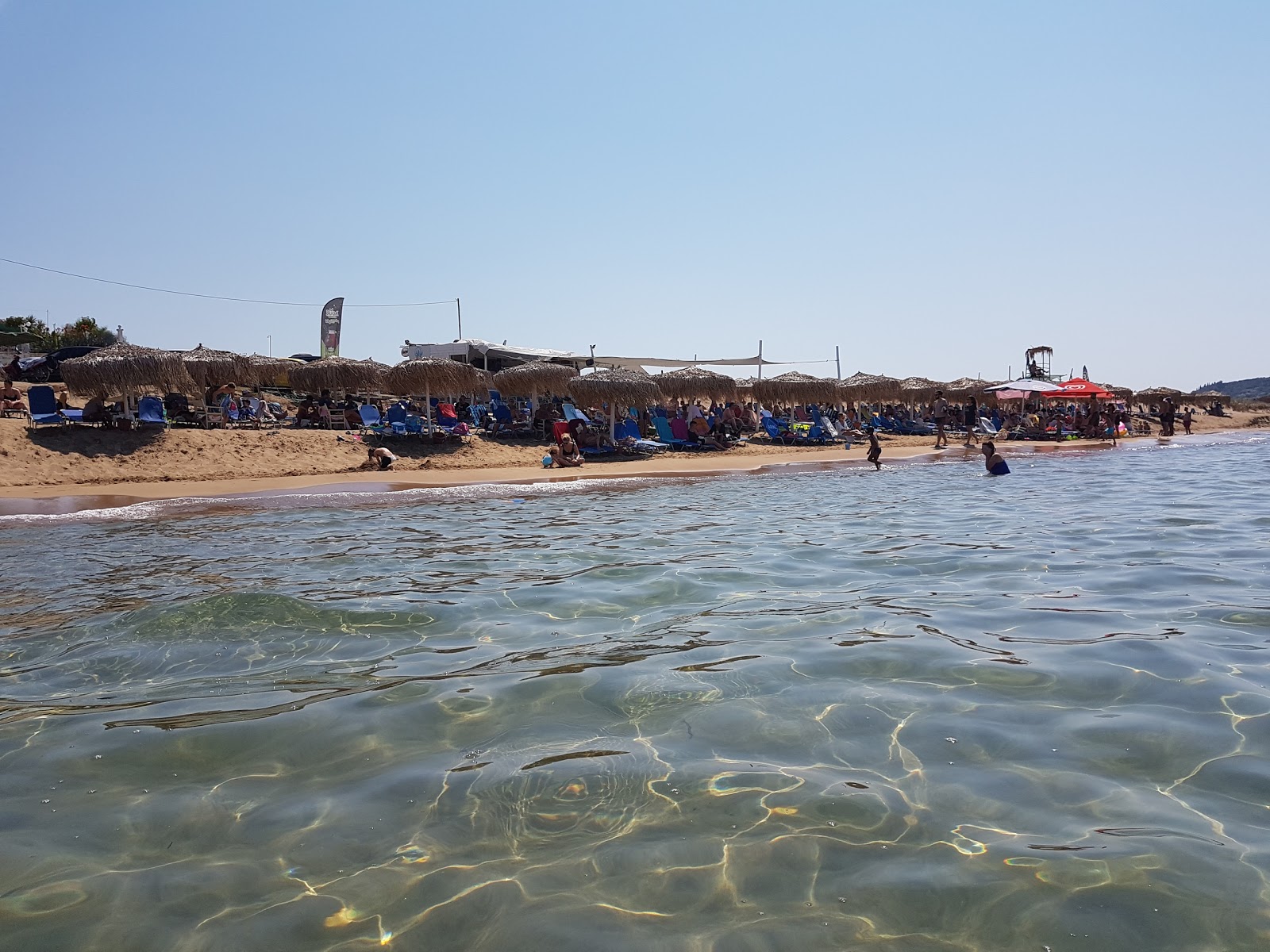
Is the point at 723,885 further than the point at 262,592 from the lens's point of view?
No

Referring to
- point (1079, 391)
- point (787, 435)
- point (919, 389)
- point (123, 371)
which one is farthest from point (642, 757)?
point (919, 389)

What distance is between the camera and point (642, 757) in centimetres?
305

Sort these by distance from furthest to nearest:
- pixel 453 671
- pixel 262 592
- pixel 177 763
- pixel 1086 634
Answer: pixel 262 592 → pixel 1086 634 → pixel 453 671 → pixel 177 763

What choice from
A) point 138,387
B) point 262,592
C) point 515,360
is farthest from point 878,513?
point 515,360

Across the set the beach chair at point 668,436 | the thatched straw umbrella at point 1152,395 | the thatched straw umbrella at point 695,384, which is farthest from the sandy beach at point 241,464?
the thatched straw umbrella at point 1152,395

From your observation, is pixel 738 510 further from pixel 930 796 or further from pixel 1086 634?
pixel 930 796

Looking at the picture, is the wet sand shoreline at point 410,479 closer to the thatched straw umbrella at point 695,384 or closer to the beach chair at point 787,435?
the beach chair at point 787,435

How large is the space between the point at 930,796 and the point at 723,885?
32.1 inches

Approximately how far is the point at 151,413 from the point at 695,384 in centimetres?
1176

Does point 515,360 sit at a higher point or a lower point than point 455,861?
higher

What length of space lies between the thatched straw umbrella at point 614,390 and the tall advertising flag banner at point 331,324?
9.33 meters

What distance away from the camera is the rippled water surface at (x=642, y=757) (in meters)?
2.14

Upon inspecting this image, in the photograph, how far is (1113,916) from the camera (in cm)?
208

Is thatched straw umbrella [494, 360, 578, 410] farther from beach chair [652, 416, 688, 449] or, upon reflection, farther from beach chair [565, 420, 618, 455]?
beach chair [652, 416, 688, 449]
